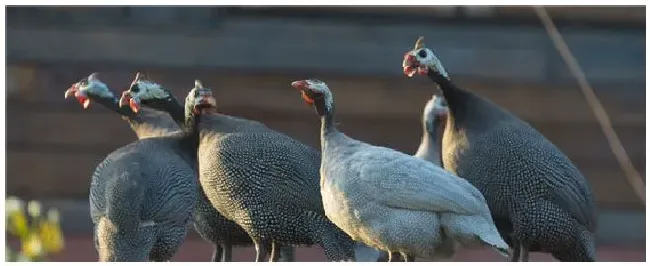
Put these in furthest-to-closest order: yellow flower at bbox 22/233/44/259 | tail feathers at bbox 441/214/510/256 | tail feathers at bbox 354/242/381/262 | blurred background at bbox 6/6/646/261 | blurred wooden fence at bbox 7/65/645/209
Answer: blurred wooden fence at bbox 7/65/645/209, blurred background at bbox 6/6/646/261, tail feathers at bbox 354/242/381/262, tail feathers at bbox 441/214/510/256, yellow flower at bbox 22/233/44/259

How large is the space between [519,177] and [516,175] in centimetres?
1

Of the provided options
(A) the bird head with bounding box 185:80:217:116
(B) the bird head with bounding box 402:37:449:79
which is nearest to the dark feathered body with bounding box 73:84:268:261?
(A) the bird head with bounding box 185:80:217:116

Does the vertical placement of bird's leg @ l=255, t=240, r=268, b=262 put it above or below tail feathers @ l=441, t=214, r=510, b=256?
below

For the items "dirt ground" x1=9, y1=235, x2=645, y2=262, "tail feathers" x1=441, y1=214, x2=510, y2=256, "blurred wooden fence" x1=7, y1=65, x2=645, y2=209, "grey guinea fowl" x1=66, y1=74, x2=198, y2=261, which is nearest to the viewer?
"tail feathers" x1=441, y1=214, x2=510, y2=256

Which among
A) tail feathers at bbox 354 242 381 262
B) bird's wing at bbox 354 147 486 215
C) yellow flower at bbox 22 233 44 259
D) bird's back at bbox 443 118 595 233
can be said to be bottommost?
yellow flower at bbox 22 233 44 259

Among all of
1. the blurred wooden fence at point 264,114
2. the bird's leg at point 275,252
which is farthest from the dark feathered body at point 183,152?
the blurred wooden fence at point 264,114

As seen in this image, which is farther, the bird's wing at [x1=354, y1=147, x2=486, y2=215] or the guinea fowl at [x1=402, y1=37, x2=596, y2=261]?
the guinea fowl at [x1=402, y1=37, x2=596, y2=261]

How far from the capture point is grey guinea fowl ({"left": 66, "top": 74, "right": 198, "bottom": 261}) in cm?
457

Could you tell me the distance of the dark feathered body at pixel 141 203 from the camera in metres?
4.57

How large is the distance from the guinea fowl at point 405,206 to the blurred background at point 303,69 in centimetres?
218

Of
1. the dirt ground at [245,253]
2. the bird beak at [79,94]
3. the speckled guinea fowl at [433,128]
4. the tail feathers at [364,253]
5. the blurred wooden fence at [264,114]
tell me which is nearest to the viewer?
the bird beak at [79,94]

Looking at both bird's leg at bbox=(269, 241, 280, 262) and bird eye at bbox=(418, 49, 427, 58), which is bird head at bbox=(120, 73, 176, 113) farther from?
bird eye at bbox=(418, 49, 427, 58)

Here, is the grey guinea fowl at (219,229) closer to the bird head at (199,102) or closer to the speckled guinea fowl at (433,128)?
the bird head at (199,102)

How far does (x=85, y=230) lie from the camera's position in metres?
6.81
